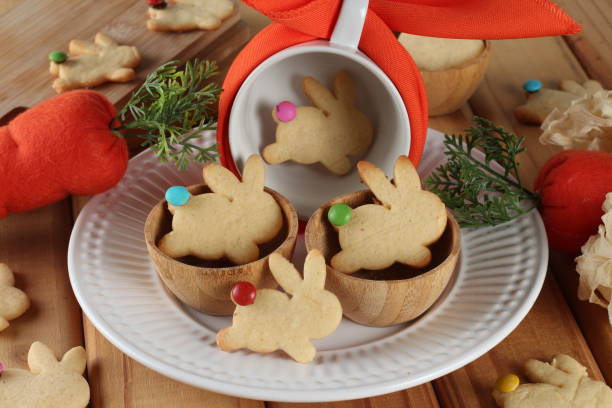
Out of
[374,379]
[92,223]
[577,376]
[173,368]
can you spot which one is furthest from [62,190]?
[577,376]

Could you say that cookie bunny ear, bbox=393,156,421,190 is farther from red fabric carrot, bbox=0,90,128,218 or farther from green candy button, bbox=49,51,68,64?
green candy button, bbox=49,51,68,64

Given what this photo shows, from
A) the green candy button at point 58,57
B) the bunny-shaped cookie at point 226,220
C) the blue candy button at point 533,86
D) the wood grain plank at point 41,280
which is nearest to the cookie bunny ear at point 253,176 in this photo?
the bunny-shaped cookie at point 226,220

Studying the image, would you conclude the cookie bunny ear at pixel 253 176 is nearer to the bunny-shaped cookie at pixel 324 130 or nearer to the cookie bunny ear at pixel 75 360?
the bunny-shaped cookie at pixel 324 130

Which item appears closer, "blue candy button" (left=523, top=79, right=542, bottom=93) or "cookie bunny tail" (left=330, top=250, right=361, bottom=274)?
"cookie bunny tail" (left=330, top=250, right=361, bottom=274)

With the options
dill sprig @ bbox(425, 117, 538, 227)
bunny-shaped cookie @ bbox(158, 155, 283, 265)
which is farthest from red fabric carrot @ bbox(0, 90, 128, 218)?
dill sprig @ bbox(425, 117, 538, 227)

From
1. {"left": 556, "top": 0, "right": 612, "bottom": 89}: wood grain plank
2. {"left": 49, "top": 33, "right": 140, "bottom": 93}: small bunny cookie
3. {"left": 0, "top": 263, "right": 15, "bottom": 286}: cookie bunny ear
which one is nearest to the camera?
{"left": 0, "top": 263, "right": 15, "bottom": 286}: cookie bunny ear

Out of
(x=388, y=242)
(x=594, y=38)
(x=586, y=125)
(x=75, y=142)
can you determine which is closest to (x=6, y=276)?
(x=75, y=142)

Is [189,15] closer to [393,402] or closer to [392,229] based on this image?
[392,229]
